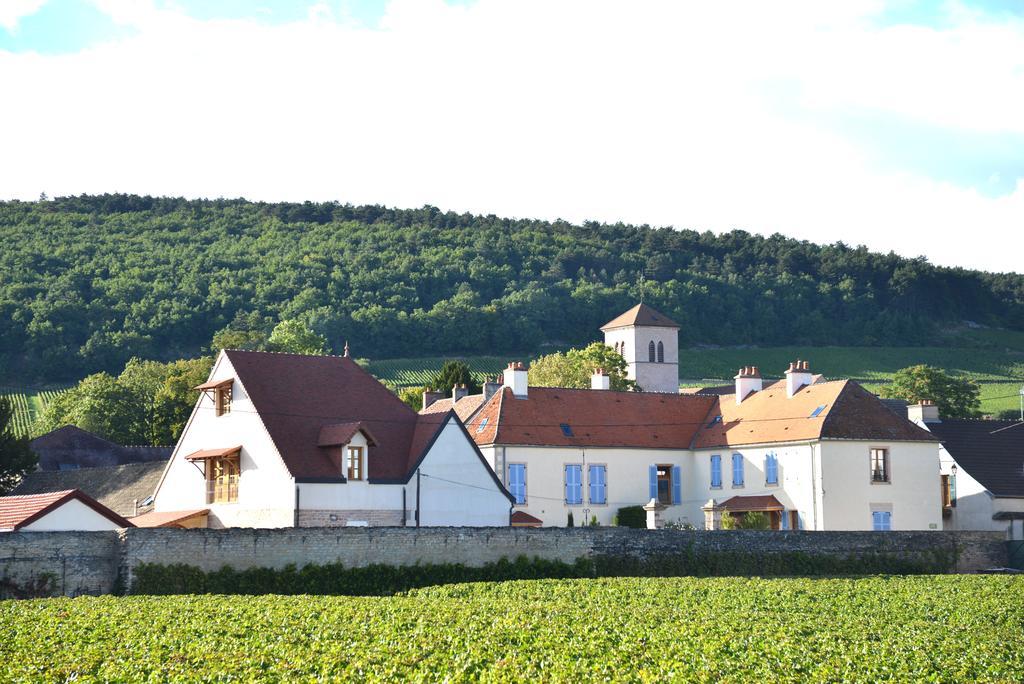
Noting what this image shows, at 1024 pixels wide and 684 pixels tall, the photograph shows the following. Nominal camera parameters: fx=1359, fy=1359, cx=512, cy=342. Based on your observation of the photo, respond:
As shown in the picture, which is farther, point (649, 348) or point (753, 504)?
point (649, 348)

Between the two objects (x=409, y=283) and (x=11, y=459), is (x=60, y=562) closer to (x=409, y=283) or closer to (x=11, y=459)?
(x=11, y=459)

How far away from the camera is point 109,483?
55219mm

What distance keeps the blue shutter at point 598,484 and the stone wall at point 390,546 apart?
9478mm

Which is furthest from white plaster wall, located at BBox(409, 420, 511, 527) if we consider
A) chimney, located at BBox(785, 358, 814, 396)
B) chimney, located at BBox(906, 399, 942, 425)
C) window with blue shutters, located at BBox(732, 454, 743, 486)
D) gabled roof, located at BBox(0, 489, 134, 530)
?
chimney, located at BBox(906, 399, 942, 425)

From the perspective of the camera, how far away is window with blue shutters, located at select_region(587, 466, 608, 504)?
168ft

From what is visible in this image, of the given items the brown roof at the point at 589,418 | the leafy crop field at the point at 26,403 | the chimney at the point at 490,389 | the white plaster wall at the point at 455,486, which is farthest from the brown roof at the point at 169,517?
the leafy crop field at the point at 26,403

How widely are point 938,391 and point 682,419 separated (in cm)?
2946

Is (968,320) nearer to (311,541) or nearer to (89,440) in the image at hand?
(89,440)

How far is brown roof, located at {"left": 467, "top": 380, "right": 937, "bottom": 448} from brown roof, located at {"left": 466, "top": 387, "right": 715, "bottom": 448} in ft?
0.13

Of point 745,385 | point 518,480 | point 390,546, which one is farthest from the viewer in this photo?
point 745,385

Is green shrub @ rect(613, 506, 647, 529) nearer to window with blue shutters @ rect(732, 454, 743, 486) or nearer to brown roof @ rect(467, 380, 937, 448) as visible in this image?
brown roof @ rect(467, 380, 937, 448)

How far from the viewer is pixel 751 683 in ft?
71.5

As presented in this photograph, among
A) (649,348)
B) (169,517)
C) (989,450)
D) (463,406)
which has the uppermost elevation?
(649,348)

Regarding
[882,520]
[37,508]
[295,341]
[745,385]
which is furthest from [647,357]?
[37,508]
